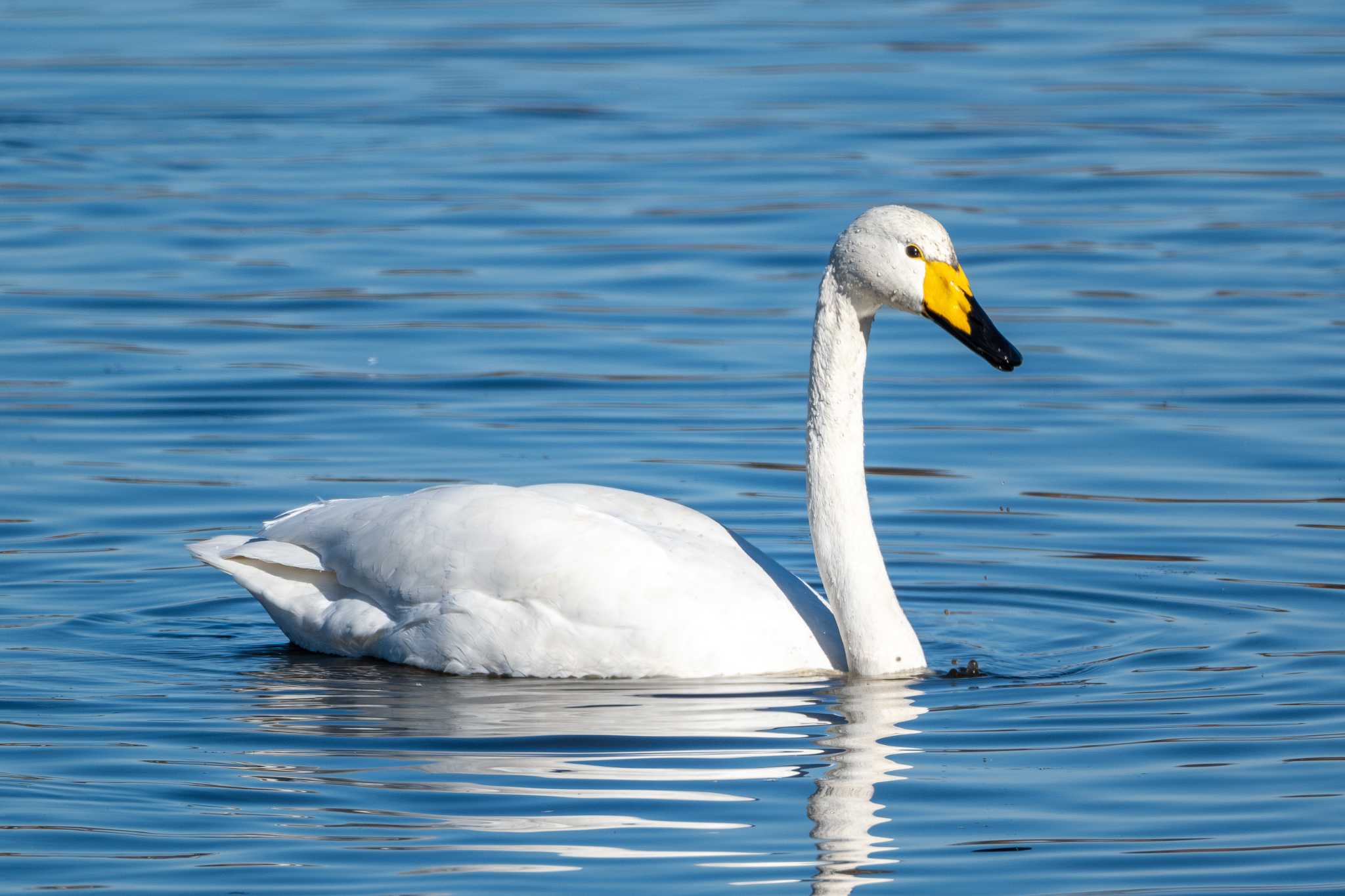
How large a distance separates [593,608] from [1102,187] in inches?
401

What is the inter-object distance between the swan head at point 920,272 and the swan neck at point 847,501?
202 mm

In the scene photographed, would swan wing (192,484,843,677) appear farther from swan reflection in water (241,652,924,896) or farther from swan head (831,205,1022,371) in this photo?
swan head (831,205,1022,371)

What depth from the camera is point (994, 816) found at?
6848mm

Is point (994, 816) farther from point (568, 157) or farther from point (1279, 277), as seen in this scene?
point (568, 157)

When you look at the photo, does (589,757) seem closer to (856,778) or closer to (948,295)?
(856,778)

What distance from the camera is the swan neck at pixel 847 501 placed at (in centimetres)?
843

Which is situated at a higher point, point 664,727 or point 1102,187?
point 1102,187

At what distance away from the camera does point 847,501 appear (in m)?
8.60

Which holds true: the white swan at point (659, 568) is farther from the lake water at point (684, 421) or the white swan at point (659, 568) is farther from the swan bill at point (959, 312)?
the lake water at point (684, 421)

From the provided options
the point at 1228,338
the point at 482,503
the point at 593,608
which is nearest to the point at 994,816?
the point at 593,608

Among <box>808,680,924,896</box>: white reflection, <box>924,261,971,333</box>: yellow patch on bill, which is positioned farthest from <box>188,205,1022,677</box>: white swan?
<box>808,680,924,896</box>: white reflection

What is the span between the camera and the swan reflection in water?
658 cm

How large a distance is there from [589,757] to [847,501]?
163 cm

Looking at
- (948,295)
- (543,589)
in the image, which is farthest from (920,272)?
(543,589)
